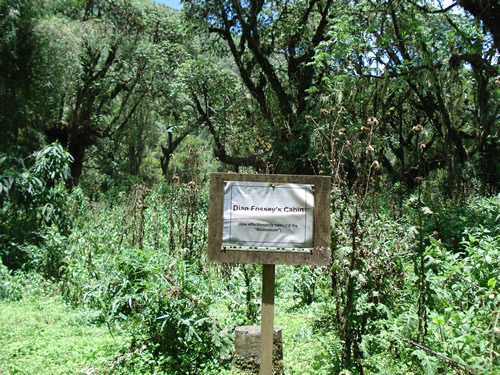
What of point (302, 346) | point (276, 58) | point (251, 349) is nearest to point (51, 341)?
point (251, 349)

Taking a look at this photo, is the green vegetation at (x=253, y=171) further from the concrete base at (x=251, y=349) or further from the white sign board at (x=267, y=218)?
the white sign board at (x=267, y=218)

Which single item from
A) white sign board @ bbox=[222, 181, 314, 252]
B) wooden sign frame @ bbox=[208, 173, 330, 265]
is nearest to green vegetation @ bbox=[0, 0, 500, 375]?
wooden sign frame @ bbox=[208, 173, 330, 265]

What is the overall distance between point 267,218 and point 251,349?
1116 mm

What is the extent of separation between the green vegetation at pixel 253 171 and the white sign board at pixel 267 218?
1.42ft

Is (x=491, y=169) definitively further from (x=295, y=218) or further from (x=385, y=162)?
(x=295, y=218)

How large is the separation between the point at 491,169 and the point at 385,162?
4205 mm

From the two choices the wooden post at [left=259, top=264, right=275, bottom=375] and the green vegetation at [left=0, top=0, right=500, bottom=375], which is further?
the green vegetation at [left=0, top=0, right=500, bottom=375]

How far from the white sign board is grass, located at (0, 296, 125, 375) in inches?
68.6

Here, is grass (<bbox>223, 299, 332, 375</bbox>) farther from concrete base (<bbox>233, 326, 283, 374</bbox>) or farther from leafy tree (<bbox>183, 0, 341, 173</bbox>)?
leafy tree (<bbox>183, 0, 341, 173</bbox>)

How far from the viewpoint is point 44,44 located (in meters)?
11.4

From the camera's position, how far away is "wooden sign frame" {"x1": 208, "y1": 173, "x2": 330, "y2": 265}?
2965mm

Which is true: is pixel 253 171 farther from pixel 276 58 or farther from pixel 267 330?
pixel 267 330

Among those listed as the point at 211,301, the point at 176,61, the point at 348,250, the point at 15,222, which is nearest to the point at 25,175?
the point at 15,222

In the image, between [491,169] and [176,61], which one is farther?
→ [176,61]
